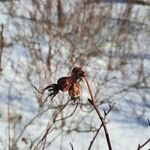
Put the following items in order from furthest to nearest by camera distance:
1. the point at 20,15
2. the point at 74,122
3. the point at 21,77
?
1. the point at 20,15
2. the point at 21,77
3. the point at 74,122

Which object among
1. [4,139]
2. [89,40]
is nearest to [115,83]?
[89,40]

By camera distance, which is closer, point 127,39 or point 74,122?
point 74,122

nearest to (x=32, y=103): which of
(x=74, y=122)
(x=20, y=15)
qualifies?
(x=74, y=122)

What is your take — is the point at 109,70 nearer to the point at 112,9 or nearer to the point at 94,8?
the point at 94,8

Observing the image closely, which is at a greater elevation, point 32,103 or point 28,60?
point 28,60

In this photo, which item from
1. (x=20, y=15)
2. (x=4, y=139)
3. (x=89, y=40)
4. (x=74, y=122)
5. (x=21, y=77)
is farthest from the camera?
(x=20, y=15)

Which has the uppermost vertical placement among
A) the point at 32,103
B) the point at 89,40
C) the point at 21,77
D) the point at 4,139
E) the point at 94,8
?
the point at 94,8
